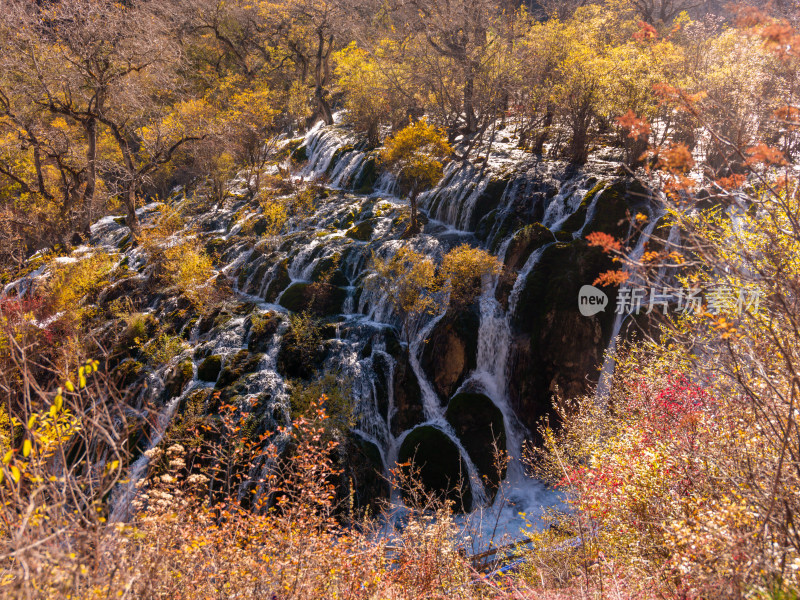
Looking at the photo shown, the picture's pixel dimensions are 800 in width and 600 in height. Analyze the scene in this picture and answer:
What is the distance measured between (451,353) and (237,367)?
7.11m

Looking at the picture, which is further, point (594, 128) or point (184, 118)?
point (184, 118)

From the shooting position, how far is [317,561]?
501 cm

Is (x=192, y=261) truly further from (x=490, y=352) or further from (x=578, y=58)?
(x=578, y=58)

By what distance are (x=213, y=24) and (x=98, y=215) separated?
18.7 metres

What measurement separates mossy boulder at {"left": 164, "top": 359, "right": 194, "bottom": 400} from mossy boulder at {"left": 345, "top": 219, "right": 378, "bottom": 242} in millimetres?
8553

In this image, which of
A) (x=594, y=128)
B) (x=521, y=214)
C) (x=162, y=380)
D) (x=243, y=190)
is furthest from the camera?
(x=243, y=190)

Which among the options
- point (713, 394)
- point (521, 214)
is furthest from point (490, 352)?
point (713, 394)

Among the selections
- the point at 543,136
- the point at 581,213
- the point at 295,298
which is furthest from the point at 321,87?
the point at 581,213

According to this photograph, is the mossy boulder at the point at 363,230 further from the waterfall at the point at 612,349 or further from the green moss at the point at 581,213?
the waterfall at the point at 612,349

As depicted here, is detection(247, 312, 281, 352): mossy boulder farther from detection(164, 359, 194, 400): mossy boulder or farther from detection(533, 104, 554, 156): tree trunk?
detection(533, 104, 554, 156): tree trunk

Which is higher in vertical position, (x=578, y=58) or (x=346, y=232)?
(x=578, y=58)

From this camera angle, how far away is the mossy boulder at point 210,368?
42.2 ft

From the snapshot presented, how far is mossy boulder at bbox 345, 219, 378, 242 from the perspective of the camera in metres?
17.8

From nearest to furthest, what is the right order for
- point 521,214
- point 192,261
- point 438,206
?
point 521,214 < point 192,261 < point 438,206
